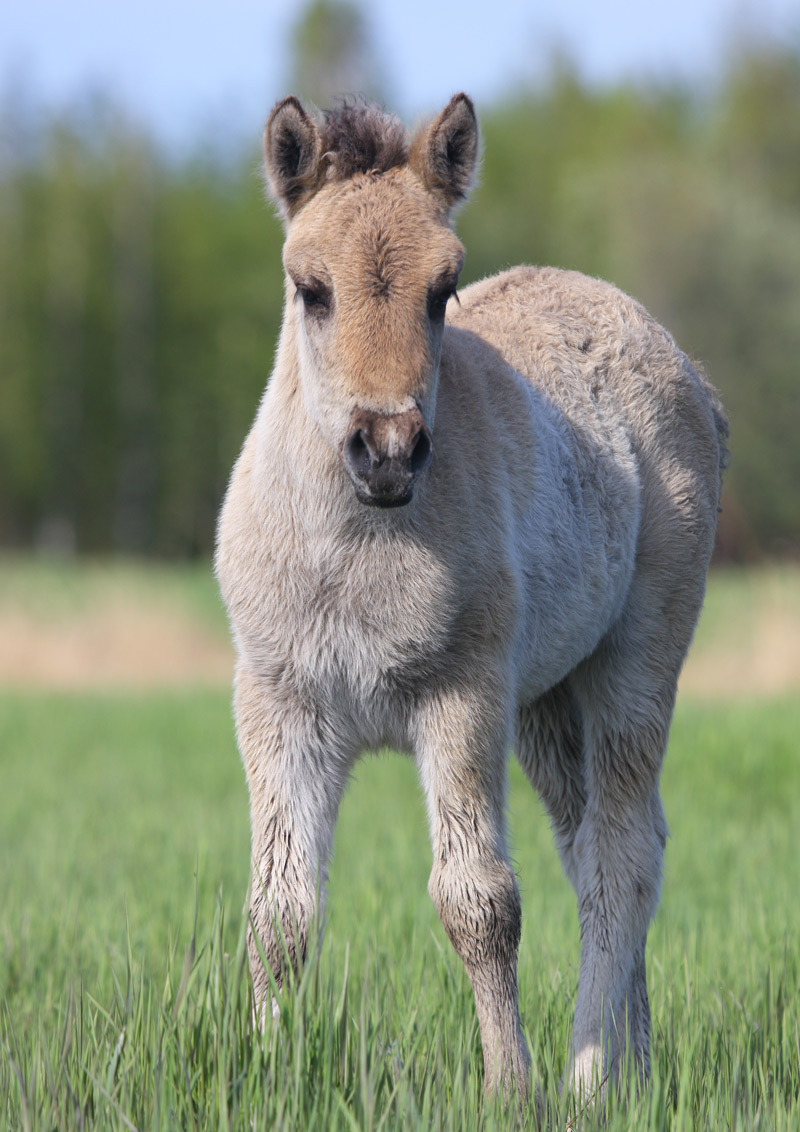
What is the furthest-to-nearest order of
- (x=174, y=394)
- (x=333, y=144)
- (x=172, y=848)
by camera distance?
(x=174, y=394) → (x=172, y=848) → (x=333, y=144)

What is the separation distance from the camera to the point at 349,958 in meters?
4.10

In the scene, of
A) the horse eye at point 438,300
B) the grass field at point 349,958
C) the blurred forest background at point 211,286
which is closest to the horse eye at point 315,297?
the horse eye at point 438,300

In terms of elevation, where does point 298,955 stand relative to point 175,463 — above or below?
above

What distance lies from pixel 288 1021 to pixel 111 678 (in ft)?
60.5

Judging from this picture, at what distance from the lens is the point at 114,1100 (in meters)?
2.94

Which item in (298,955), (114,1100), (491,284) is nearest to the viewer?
(114,1100)

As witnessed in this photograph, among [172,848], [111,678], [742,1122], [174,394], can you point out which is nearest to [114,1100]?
[742,1122]

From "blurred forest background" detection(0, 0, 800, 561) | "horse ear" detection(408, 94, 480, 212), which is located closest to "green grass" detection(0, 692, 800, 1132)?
"horse ear" detection(408, 94, 480, 212)

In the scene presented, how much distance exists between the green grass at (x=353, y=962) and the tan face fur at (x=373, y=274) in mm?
1208

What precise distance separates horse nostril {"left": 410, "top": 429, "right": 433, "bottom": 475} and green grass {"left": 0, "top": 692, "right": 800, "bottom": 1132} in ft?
3.80

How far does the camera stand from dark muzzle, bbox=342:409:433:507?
10.3 feet

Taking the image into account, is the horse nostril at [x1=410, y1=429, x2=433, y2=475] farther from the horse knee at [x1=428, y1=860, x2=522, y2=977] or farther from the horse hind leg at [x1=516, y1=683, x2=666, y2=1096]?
the horse hind leg at [x1=516, y1=683, x2=666, y2=1096]

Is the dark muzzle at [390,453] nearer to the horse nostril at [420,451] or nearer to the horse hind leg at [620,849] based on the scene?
the horse nostril at [420,451]

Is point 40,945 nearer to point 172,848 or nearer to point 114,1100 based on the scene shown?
point 114,1100
